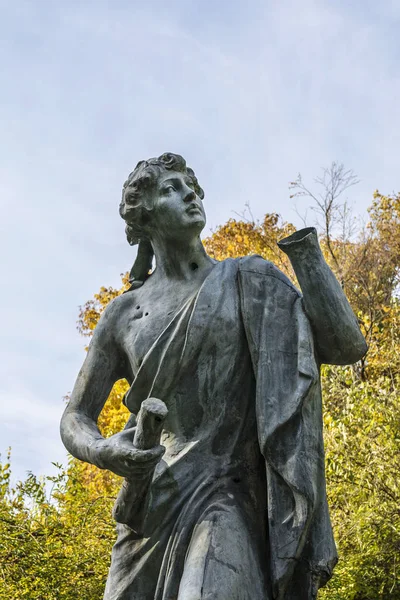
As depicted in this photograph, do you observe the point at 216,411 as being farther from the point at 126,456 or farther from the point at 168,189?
the point at 168,189

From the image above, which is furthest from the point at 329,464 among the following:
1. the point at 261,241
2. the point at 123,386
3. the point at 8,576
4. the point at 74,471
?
the point at 261,241

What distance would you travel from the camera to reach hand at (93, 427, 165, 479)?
138 inches

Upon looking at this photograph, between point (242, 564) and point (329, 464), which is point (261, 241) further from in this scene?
point (242, 564)

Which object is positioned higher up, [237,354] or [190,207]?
[190,207]

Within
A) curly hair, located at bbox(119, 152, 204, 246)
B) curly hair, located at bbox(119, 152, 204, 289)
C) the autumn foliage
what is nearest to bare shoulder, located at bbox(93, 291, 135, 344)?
curly hair, located at bbox(119, 152, 204, 289)

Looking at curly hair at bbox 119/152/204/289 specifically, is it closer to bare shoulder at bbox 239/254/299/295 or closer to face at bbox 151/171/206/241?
face at bbox 151/171/206/241

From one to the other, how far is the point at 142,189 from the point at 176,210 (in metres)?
0.20

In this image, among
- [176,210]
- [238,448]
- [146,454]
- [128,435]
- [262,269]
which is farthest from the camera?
[176,210]

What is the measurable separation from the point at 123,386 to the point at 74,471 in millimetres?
7150

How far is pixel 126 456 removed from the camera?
3.52 metres

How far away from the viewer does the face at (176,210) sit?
13.8 ft

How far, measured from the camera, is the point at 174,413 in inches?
153

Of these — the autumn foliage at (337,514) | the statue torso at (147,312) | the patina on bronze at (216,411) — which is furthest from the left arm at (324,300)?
the autumn foliage at (337,514)

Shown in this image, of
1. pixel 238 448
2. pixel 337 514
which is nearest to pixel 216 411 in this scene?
pixel 238 448
